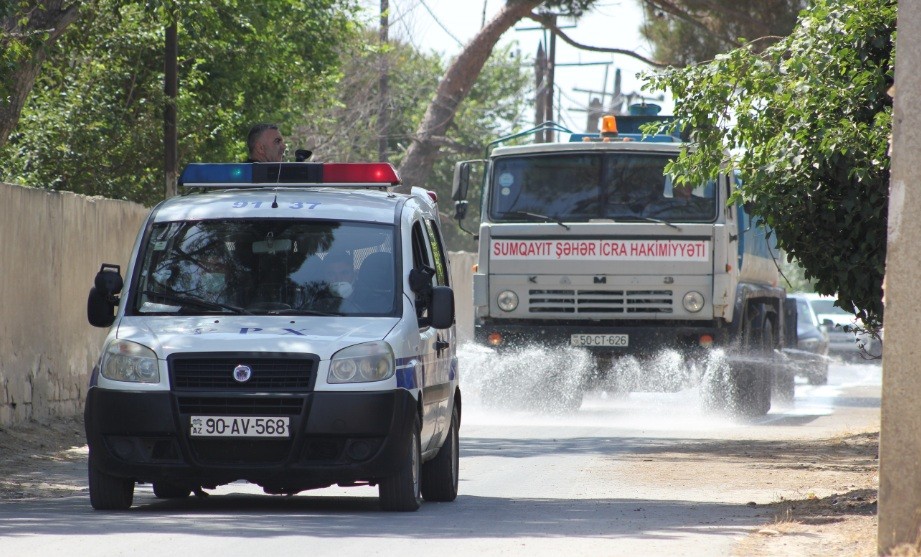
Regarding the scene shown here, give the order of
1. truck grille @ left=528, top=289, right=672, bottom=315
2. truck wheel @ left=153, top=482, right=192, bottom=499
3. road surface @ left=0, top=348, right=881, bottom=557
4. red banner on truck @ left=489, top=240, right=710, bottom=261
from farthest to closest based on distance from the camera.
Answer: truck grille @ left=528, top=289, right=672, bottom=315, red banner on truck @ left=489, top=240, right=710, bottom=261, truck wheel @ left=153, top=482, right=192, bottom=499, road surface @ left=0, top=348, right=881, bottom=557

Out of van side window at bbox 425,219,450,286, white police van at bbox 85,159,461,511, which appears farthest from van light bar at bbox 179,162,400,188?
van side window at bbox 425,219,450,286

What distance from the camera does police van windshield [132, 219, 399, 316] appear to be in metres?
9.63

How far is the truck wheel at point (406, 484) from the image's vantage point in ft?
30.7

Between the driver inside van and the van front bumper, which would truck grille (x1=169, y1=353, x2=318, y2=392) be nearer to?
the van front bumper

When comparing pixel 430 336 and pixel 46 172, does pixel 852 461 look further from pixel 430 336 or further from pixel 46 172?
pixel 46 172

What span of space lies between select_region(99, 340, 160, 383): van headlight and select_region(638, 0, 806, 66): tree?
12.8 meters

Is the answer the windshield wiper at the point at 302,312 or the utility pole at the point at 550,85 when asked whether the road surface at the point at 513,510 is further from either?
the utility pole at the point at 550,85

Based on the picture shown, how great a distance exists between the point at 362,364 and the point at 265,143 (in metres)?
3.41

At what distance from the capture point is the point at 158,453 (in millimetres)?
9141

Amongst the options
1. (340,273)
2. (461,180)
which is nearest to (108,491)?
(340,273)

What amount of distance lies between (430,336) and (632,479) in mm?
3269

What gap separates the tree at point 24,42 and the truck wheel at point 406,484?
579 cm

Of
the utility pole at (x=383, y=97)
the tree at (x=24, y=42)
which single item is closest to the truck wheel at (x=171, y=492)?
the tree at (x=24, y=42)

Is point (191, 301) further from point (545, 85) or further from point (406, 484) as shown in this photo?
point (545, 85)
